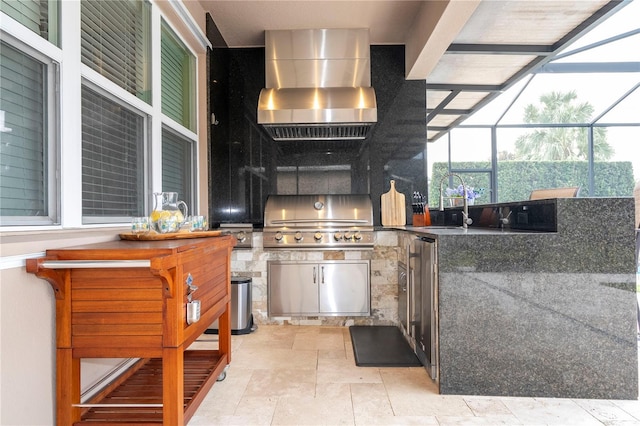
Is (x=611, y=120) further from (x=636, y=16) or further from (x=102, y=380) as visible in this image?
(x=102, y=380)

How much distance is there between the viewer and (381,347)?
9.15 ft

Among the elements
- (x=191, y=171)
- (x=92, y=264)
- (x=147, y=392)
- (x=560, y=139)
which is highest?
(x=560, y=139)

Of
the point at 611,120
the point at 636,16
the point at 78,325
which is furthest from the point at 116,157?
the point at 611,120

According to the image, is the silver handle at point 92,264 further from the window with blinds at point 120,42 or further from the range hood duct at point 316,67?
the range hood duct at point 316,67

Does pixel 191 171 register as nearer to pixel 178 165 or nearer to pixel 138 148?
pixel 178 165

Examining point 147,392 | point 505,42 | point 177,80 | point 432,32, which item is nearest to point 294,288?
point 147,392

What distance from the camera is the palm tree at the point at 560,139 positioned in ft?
20.3

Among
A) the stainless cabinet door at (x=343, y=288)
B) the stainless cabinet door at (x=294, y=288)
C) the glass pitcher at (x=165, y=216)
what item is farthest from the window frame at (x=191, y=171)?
the stainless cabinet door at (x=343, y=288)

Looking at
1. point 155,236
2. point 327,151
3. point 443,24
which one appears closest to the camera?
point 155,236

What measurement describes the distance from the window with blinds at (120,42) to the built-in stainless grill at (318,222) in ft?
5.25

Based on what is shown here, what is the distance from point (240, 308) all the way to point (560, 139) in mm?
6084

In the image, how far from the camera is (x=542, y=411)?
72.2 inches

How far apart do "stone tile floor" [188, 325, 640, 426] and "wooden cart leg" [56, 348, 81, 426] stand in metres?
0.58

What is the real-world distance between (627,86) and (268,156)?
550 centimetres
